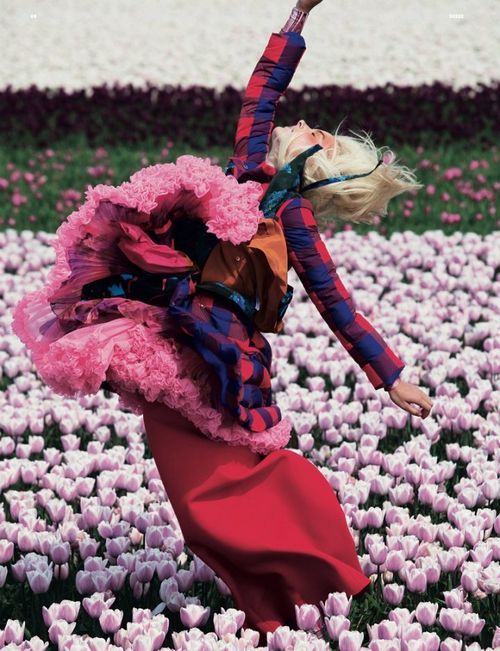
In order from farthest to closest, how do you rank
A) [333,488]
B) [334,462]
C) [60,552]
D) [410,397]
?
[334,462] → [333,488] → [60,552] → [410,397]

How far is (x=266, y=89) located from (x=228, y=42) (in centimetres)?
1437

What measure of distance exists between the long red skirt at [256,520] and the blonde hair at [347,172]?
0.74 metres

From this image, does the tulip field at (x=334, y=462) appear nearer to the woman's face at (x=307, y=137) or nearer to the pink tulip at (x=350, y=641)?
the pink tulip at (x=350, y=641)

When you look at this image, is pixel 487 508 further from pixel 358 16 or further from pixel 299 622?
pixel 358 16

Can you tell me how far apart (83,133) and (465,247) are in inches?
212

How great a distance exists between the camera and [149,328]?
2.94m

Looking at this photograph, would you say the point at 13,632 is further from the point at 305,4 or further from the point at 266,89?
the point at 305,4

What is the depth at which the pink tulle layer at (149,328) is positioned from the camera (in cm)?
288

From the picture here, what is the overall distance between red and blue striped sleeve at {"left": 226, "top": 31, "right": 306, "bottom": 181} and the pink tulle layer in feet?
0.92

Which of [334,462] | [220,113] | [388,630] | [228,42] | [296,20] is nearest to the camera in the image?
[388,630]

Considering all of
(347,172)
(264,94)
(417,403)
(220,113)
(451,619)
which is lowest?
(220,113)

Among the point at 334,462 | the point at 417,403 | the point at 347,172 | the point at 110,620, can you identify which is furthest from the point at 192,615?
the point at 334,462

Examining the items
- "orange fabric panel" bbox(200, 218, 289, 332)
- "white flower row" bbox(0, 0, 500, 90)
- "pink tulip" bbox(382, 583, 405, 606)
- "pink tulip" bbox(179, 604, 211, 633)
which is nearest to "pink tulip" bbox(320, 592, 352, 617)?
"pink tulip" bbox(382, 583, 405, 606)

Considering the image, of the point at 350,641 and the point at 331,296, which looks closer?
the point at 350,641
